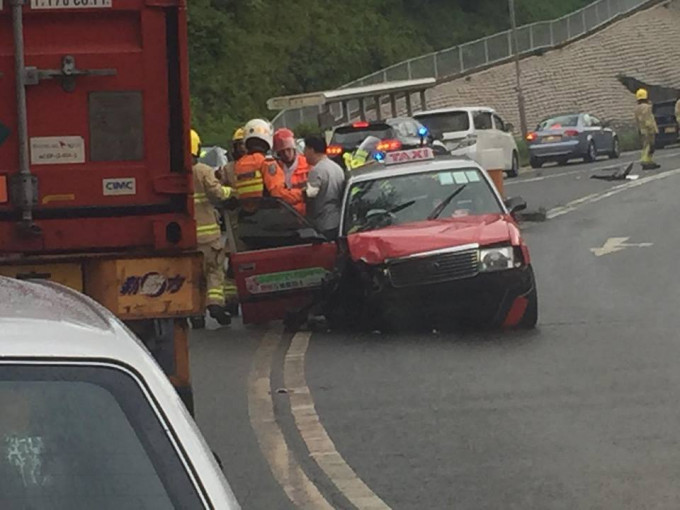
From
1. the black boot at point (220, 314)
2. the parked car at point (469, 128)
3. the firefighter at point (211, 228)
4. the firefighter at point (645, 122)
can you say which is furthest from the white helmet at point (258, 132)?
the parked car at point (469, 128)

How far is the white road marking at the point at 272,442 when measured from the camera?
814 centimetres

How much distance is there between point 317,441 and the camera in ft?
31.3

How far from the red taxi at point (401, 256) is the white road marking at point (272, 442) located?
79cm

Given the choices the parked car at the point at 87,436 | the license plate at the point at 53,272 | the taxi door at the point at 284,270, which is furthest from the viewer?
the taxi door at the point at 284,270

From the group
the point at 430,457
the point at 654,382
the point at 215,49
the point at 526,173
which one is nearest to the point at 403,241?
the point at 654,382

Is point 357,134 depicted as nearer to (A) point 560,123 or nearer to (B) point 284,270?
(A) point 560,123

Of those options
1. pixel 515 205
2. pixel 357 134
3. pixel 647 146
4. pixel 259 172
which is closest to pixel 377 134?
pixel 357 134

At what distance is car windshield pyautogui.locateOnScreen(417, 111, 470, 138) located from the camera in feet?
127

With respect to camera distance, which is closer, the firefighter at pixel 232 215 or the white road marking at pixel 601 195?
the firefighter at pixel 232 215

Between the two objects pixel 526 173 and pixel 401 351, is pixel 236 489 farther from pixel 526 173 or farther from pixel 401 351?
pixel 526 173

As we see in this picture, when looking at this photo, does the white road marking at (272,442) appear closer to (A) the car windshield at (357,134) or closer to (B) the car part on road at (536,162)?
(A) the car windshield at (357,134)

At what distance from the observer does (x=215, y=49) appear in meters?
64.9

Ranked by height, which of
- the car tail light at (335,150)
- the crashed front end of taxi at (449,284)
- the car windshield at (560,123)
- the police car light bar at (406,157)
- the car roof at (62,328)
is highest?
the car windshield at (560,123)

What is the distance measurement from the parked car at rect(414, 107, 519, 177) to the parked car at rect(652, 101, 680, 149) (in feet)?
38.0
